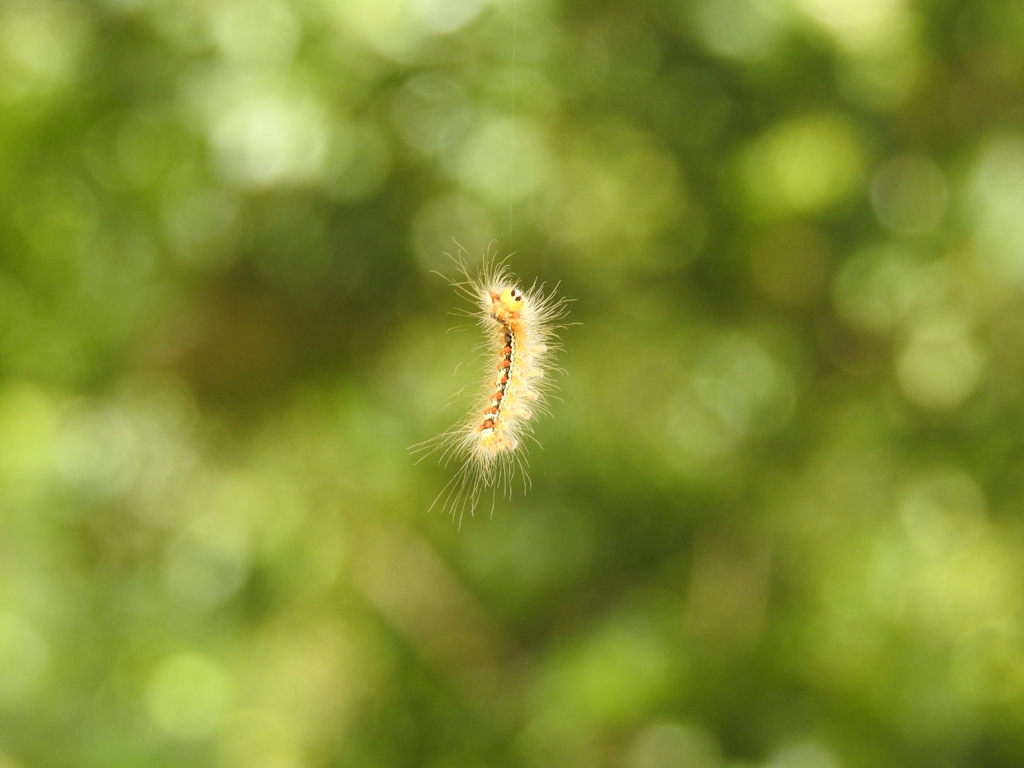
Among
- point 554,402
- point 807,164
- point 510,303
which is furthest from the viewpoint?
point 554,402

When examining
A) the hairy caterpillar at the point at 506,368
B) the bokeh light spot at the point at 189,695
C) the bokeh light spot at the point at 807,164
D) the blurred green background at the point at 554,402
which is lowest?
the bokeh light spot at the point at 189,695

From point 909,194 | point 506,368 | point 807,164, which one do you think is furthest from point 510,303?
point 909,194

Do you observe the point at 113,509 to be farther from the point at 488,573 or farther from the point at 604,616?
the point at 604,616

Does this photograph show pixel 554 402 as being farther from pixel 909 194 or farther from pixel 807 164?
pixel 909 194

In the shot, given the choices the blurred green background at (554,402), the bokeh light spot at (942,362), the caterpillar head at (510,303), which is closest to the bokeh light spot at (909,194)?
the blurred green background at (554,402)

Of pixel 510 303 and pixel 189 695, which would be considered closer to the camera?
pixel 510 303

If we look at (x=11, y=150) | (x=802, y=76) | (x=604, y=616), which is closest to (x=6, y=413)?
(x=11, y=150)

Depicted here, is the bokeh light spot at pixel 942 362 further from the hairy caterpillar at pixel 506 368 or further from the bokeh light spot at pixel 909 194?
the hairy caterpillar at pixel 506 368

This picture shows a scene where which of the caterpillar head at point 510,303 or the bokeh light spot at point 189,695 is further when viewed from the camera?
the bokeh light spot at point 189,695

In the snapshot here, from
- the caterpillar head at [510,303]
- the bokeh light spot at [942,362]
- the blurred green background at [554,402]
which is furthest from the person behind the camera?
the bokeh light spot at [942,362]
